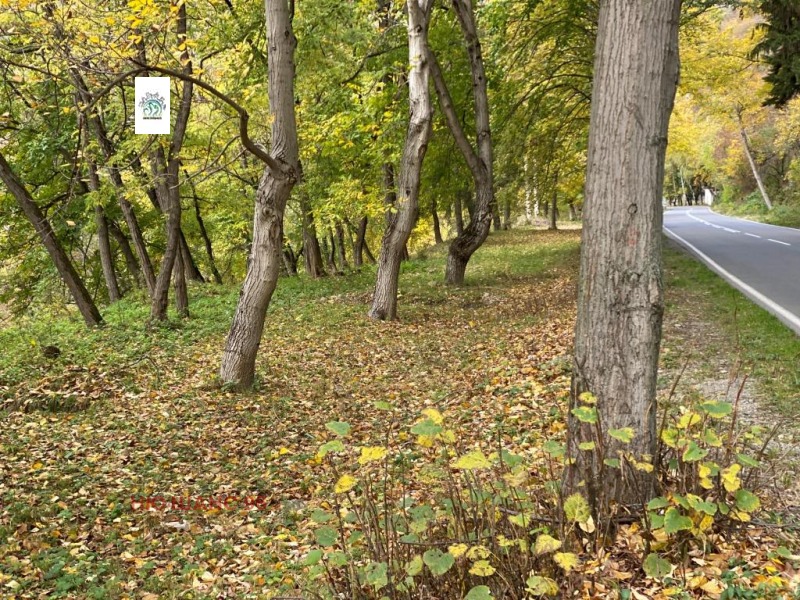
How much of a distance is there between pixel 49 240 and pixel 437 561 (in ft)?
38.2

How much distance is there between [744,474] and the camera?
14.2 feet

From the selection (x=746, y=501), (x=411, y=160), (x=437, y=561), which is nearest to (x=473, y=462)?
(x=437, y=561)

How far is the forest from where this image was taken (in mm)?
3439

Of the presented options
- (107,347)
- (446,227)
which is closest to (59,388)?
(107,347)

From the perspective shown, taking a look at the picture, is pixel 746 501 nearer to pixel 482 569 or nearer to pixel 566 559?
pixel 566 559

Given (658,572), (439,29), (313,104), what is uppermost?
(439,29)

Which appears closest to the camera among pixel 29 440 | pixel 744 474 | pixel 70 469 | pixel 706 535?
pixel 706 535

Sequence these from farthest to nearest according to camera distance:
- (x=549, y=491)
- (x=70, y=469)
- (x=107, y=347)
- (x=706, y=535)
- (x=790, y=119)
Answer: (x=790, y=119) → (x=107, y=347) → (x=70, y=469) → (x=549, y=491) → (x=706, y=535)

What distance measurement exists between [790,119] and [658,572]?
34.9 metres

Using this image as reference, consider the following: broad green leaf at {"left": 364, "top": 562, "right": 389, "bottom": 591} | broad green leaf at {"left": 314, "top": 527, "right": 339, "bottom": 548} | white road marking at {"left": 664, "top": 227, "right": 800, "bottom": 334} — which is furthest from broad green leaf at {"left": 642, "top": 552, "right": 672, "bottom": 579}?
white road marking at {"left": 664, "top": 227, "right": 800, "bottom": 334}

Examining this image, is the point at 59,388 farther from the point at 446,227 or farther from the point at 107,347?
the point at 446,227

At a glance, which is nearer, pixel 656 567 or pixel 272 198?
pixel 656 567

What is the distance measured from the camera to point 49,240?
1194cm

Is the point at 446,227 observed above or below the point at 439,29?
below
